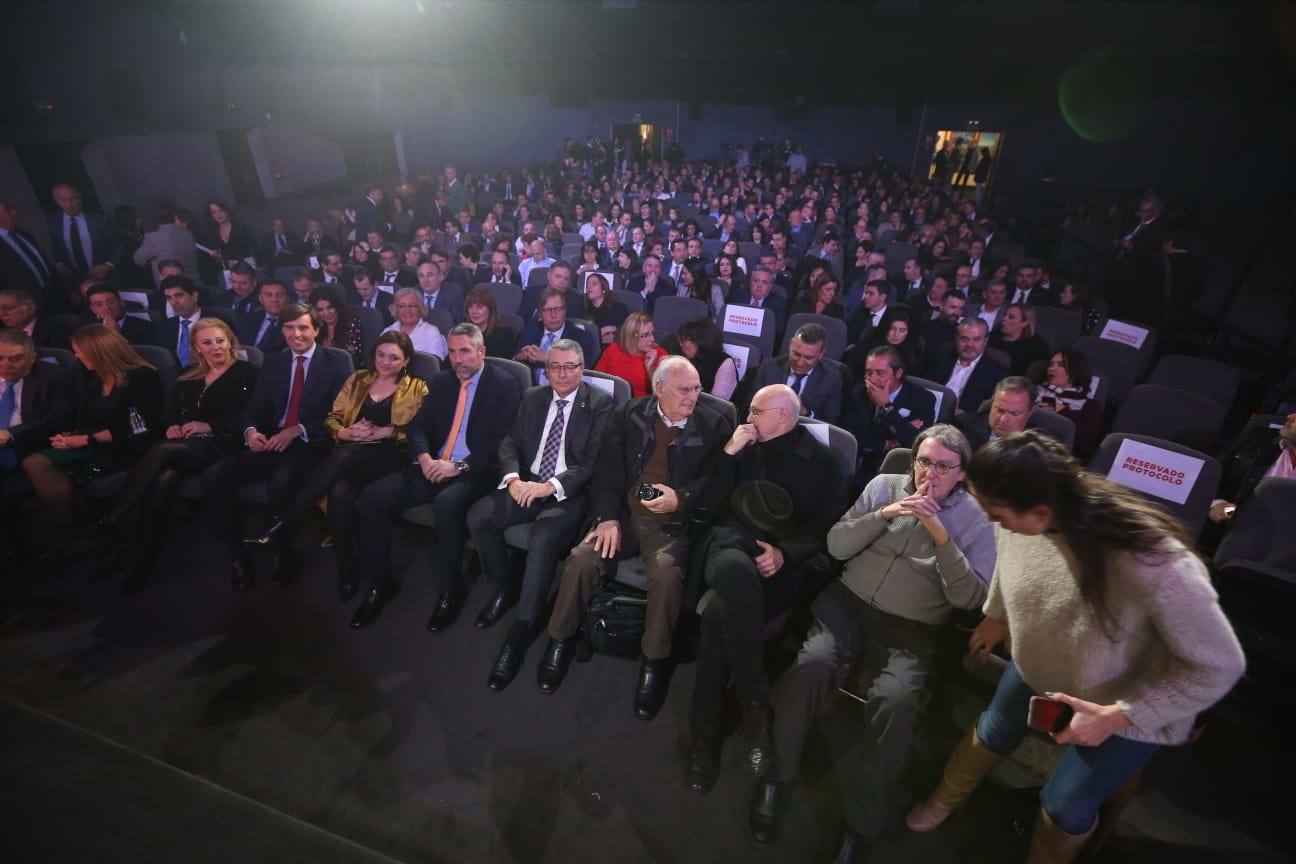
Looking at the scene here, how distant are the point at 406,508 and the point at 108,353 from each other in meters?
1.91

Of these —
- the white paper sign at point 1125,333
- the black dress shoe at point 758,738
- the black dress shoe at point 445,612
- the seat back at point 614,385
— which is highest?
the white paper sign at point 1125,333

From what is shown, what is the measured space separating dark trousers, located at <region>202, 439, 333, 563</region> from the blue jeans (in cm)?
329

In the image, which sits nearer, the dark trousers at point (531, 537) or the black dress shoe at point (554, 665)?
the black dress shoe at point (554, 665)

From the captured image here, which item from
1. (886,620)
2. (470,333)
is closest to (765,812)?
(886,620)

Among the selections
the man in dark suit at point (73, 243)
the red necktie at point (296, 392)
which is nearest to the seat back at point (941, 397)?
the red necktie at point (296, 392)

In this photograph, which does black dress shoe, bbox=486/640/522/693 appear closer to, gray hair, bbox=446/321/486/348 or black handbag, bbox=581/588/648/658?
black handbag, bbox=581/588/648/658

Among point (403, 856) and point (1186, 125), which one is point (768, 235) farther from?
point (1186, 125)

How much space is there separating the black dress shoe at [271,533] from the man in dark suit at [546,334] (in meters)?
1.89

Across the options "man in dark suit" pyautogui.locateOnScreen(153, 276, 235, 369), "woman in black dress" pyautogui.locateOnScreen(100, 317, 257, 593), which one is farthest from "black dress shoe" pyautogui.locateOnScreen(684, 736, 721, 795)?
"man in dark suit" pyautogui.locateOnScreen(153, 276, 235, 369)

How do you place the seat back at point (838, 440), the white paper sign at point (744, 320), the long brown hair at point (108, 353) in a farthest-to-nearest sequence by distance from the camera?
1. the white paper sign at point (744, 320)
2. the long brown hair at point (108, 353)
3. the seat back at point (838, 440)

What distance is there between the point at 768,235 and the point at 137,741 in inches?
321

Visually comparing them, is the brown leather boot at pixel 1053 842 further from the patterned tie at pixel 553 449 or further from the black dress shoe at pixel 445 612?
the black dress shoe at pixel 445 612

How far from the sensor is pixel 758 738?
6.44 ft

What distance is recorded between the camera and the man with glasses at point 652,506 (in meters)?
2.26
